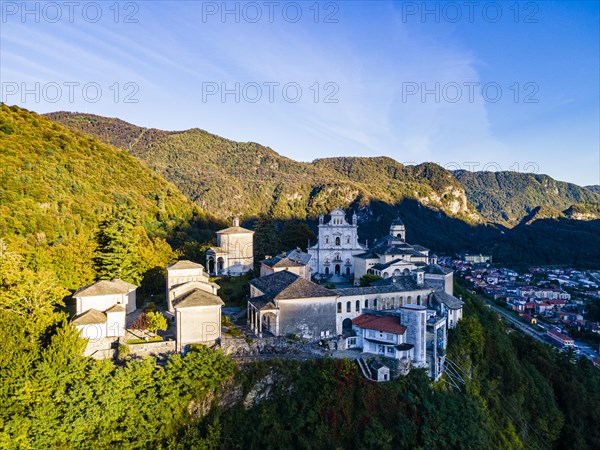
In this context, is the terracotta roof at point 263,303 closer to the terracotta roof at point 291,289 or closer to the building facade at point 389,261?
the terracotta roof at point 291,289

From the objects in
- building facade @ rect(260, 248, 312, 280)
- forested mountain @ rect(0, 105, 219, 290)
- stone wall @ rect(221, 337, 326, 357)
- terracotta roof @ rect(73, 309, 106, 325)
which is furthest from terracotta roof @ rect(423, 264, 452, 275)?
terracotta roof @ rect(73, 309, 106, 325)

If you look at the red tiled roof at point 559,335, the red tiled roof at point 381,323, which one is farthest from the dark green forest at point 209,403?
the red tiled roof at point 559,335

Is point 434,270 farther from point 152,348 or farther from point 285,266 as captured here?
point 152,348

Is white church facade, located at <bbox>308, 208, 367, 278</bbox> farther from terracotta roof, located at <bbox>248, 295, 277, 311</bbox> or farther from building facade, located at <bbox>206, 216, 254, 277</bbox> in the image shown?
terracotta roof, located at <bbox>248, 295, 277, 311</bbox>

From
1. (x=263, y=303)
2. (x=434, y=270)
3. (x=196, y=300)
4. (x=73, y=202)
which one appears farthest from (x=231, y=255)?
(x=73, y=202)

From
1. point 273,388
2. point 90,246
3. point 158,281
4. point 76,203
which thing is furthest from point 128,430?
point 76,203

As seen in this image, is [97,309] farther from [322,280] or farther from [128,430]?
[322,280]
